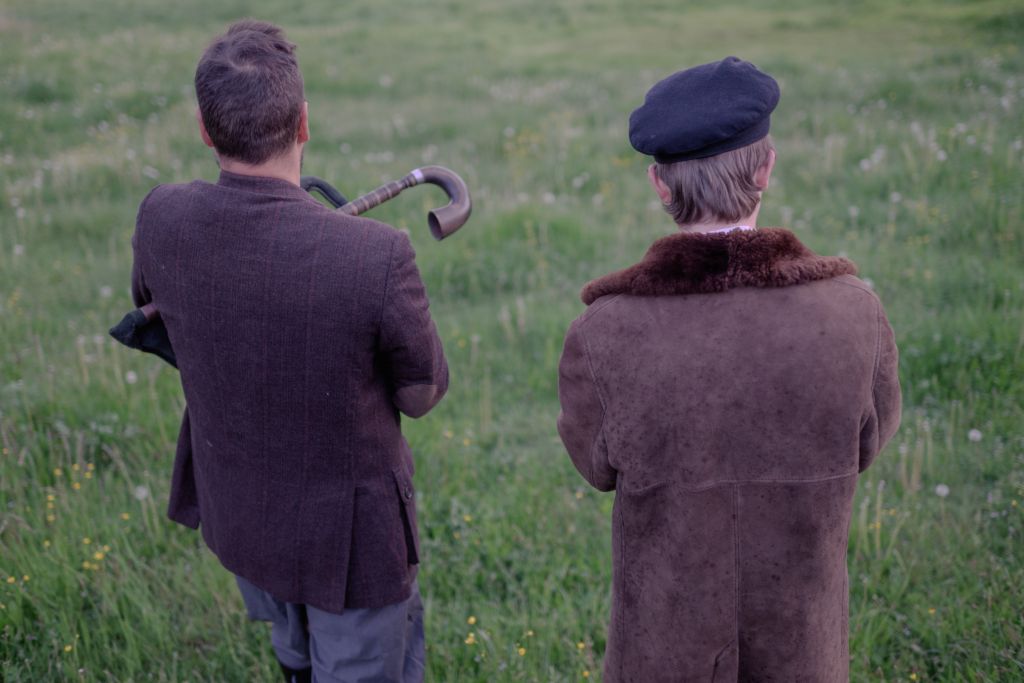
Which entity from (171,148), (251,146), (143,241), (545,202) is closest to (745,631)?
(251,146)

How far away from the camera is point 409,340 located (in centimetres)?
203

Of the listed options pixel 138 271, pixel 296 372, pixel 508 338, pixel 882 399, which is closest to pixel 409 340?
pixel 296 372

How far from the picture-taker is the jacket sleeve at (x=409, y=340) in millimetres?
1979

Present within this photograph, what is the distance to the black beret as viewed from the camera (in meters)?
1.71

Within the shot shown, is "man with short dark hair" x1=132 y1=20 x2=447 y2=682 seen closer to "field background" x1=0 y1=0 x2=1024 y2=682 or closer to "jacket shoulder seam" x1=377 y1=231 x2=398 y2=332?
"jacket shoulder seam" x1=377 y1=231 x2=398 y2=332

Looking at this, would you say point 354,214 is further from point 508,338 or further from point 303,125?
point 508,338

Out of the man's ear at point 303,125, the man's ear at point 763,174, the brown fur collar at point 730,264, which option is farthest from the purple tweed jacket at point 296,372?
the man's ear at point 763,174

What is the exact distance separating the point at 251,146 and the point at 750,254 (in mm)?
1164

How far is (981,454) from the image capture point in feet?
12.1

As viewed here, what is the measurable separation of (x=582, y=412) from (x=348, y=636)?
97cm

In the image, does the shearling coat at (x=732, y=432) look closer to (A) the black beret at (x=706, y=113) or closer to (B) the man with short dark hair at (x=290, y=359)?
(A) the black beret at (x=706, y=113)

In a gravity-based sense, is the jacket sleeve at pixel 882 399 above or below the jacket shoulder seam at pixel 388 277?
below

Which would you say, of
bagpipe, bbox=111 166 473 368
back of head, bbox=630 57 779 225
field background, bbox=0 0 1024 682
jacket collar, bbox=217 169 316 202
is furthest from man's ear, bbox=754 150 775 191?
field background, bbox=0 0 1024 682

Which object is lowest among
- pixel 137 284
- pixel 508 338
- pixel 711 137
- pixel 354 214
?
pixel 508 338
